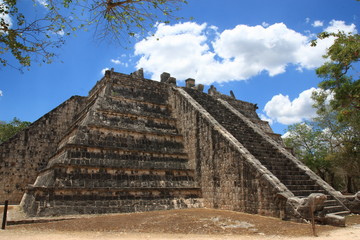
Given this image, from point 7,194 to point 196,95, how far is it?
1188cm

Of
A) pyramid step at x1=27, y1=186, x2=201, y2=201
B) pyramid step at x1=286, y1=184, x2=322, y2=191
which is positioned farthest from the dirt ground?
pyramid step at x1=286, y1=184, x2=322, y2=191

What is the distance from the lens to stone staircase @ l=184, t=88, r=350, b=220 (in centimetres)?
1031

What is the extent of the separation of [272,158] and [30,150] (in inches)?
520

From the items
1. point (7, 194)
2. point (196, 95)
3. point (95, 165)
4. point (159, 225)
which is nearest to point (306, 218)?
point (159, 225)

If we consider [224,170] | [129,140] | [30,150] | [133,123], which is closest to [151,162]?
[129,140]

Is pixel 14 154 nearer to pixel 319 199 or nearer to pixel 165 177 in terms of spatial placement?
pixel 165 177

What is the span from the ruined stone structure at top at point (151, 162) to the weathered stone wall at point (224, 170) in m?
0.04

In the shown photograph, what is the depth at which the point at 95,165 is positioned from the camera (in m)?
11.1

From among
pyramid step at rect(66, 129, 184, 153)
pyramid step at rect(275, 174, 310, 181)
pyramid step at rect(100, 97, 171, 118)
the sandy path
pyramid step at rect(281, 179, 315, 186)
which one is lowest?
the sandy path

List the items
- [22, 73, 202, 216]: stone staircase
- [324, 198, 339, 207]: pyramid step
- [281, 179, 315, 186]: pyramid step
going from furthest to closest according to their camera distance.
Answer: [281, 179, 315, 186]: pyramid step < [22, 73, 202, 216]: stone staircase < [324, 198, 339, 207]: pyramid step

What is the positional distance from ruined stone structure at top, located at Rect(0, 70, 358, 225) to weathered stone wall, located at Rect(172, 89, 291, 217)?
0.13 feet

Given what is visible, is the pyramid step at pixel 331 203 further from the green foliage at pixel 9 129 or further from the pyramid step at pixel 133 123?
the green foliage at pixel 9 129

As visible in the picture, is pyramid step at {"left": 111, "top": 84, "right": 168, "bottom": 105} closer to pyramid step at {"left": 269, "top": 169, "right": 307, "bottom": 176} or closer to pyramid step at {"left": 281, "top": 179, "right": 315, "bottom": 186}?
pyramid step at {"left": 269, "top": 169, "right": 307, "bottom": 176}

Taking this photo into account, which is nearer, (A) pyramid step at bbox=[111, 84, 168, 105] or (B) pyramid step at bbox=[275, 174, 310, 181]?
(B) pyramid step at bbox=[275, 174, 310, 181]
